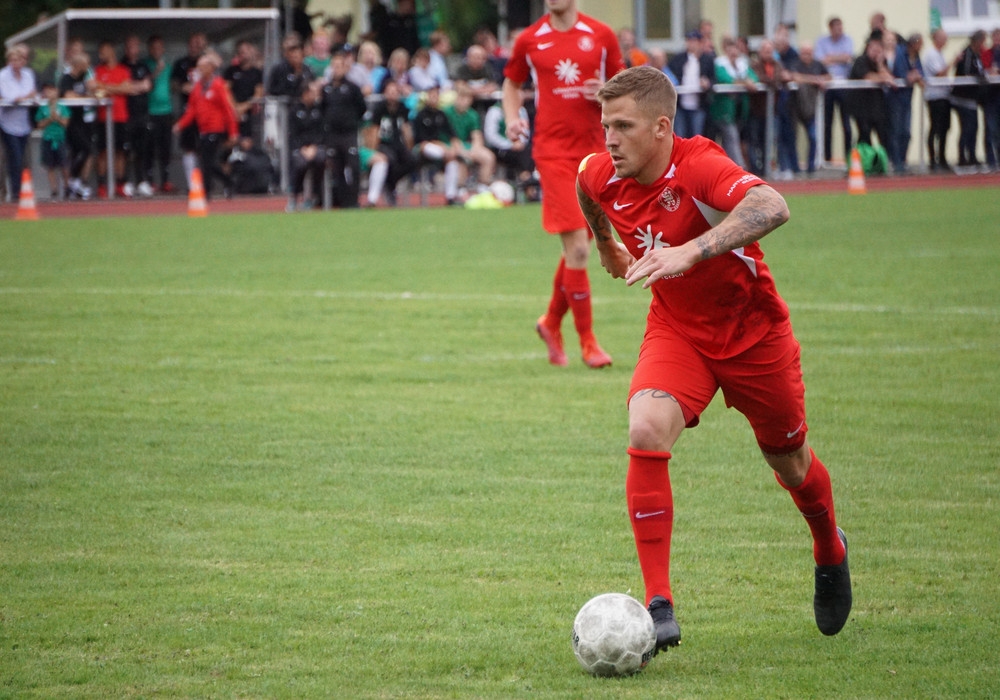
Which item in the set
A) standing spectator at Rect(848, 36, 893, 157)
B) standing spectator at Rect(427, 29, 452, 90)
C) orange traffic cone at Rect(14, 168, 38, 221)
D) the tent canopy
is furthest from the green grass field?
the tent canopy

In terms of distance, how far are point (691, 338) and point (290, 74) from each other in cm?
1897

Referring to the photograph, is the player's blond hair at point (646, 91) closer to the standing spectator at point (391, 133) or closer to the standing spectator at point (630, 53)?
the standing spectator at point (630, 53)

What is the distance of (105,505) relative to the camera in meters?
5.80

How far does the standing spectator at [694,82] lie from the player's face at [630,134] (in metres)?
18.7

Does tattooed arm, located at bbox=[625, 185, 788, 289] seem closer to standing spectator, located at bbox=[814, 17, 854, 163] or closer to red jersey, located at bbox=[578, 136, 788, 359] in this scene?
red jersey, located at bbox=[578, 136, 788, 359]

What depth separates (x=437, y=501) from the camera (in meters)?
5.88

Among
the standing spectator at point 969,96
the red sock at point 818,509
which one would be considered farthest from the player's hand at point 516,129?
the standing spectator at point 969,96

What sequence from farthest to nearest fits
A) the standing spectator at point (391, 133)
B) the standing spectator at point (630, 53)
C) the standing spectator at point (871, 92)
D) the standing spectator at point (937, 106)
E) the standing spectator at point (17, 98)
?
the standing spectator at point (937, 106) → the standing spectator at point (871, 92) → the standing spectator at point (391, 133) → the standing spectator at point (17, 98) → the standing spectator at point (630, 53)

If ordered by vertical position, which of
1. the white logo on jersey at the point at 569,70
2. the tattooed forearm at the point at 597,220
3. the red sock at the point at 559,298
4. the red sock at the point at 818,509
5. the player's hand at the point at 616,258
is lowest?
the red sock at the point at 818,509

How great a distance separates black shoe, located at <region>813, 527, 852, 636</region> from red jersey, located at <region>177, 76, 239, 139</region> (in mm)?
18628

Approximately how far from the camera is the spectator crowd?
2169cm

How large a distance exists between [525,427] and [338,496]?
1573mm

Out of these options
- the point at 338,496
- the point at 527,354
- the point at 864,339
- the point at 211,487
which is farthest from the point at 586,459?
the point at 864,339

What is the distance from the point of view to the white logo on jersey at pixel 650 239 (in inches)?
177
